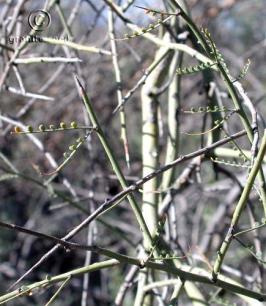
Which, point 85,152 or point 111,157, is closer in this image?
point 111,157

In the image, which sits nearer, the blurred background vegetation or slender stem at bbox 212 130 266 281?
slender stem at bbox 212 130 266 281

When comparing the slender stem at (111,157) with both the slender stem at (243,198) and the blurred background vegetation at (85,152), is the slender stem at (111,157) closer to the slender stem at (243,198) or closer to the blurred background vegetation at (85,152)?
the slender stem at (243,198)

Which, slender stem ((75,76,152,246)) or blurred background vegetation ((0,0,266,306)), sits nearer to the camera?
slender stem ((75,76,152,246))

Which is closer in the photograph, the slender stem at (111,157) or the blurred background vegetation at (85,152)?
the slender stem at (111,157)

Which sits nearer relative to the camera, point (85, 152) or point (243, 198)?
point (243, 198)

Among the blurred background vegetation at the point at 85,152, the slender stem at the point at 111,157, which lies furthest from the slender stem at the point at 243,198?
the blurred background vegetation at the point at 85,152

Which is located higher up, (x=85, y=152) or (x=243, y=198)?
(x=85, y=152)

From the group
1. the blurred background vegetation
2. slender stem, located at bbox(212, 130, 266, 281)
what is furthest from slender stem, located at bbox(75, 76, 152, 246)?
the blurred background vegetation

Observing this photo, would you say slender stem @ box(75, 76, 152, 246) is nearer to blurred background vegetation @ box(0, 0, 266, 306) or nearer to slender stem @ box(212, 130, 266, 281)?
slender stem @ box(212, 130, 266, 281)

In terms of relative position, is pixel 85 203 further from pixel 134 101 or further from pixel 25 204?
pixel 134 101

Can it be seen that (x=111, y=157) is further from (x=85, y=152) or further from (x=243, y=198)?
(x=85, y=152)

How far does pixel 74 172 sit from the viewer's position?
4.20 metres

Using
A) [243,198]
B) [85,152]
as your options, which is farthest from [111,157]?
[85,152]

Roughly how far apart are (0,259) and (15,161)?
2.03 feet
